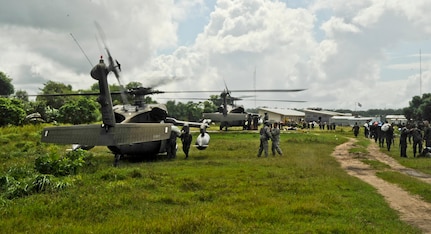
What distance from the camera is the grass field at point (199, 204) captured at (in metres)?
9.16

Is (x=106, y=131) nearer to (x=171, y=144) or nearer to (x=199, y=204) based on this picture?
(x=171, y=144)

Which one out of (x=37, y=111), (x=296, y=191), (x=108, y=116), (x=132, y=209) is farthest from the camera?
(x=37, y=111)

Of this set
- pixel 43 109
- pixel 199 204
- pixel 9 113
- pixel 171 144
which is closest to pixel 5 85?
pixel 43 109

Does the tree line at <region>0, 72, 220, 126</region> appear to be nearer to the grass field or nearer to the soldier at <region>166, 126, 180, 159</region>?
the soldier at <region>166, 126, 180, 159</region>

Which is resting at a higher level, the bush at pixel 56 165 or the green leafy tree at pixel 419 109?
the green leafy tree at pixel 419 109

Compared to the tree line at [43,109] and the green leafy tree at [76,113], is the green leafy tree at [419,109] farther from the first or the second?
the green leafy tree at [76,113]

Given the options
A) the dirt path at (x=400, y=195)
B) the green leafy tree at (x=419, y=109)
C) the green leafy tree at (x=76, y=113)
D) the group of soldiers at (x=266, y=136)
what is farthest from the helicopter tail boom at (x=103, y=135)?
the green leafy tree at (x=419, y=109)

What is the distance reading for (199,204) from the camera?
11.5 metres

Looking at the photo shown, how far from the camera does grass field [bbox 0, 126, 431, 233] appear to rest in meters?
9.16

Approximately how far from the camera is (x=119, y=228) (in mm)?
8766

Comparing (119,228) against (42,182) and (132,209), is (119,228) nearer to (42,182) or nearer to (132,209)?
(132,209)

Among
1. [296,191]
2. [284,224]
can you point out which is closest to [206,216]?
[284,224]

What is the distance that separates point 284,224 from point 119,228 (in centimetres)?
380

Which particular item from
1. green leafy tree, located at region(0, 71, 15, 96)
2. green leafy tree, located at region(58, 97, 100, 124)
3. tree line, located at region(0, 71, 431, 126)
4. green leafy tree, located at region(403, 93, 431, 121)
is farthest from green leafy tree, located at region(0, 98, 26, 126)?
green leafy tree, located at region(403, 93, 431, 121)
